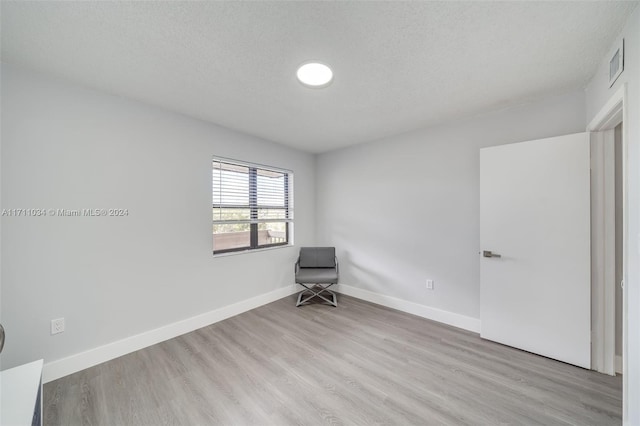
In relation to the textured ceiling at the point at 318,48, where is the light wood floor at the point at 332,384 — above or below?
below

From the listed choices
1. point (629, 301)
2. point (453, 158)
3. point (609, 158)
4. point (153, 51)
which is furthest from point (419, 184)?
point (153, 51)

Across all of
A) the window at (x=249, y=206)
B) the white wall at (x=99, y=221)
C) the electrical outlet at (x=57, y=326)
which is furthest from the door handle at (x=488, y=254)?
the electrical outlet at (x=57, y=326)

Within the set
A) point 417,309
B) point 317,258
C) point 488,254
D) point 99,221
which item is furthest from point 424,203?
point 99,221

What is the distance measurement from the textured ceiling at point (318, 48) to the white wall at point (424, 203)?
0.98 ft

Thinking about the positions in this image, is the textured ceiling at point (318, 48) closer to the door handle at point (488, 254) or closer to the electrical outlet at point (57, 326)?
the door handle at point (488, 254)

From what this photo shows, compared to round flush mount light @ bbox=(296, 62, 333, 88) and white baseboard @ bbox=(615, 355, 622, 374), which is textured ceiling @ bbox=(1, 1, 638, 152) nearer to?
round flush mount light @ bbox=(296, 62, 333, 88)

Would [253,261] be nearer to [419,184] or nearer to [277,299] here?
[277,299]

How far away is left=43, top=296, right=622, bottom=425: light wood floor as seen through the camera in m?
1.47

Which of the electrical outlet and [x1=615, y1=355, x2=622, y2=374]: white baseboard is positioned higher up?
the electrical outlet

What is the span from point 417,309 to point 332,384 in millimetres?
1669

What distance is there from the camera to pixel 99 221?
201 cm

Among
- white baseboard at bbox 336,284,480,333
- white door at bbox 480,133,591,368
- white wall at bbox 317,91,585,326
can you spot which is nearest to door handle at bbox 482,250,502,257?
white door at bbox 480,133,591,368

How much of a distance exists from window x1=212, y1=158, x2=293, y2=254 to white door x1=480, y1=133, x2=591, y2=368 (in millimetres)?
2695

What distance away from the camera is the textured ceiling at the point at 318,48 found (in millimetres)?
1237
